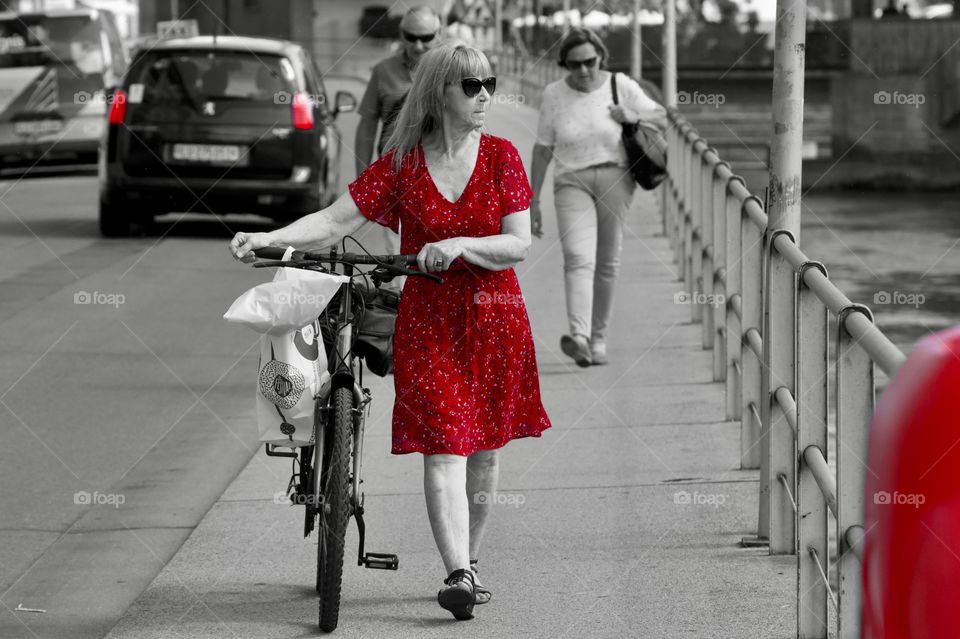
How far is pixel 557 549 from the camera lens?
5789 millimetres

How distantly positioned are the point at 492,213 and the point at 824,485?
121 centimetres

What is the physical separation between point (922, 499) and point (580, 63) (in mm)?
6728

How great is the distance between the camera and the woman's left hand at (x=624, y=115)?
8.85 metres

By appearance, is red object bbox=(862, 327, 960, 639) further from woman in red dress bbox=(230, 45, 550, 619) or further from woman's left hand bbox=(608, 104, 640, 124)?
woman's left hand bbox=(608, 104, 640, 124)

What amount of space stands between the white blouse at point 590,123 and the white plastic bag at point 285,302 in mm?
4266

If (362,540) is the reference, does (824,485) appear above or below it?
above

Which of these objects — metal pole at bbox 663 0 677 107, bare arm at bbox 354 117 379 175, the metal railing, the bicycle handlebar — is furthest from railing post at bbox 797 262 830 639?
metal pole at bbox 663 0 677 107

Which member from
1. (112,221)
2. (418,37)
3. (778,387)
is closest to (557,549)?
(778,387)

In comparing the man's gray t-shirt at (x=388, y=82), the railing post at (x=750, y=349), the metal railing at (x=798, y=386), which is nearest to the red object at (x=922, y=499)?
the metal railing at (x=798, y=386)

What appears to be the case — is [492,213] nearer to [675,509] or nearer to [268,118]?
[675,509]

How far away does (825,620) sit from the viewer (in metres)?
4.57

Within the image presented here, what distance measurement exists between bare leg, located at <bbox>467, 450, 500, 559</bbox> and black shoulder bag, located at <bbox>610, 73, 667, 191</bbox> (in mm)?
3893

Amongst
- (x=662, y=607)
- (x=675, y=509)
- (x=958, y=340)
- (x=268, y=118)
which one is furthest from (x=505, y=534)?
(x=268, y=118)

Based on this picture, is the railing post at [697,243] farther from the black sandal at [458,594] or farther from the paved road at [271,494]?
the black sandal at [458,594]
